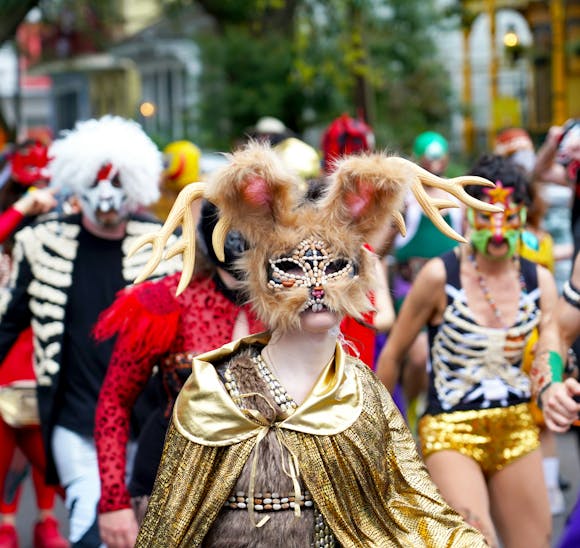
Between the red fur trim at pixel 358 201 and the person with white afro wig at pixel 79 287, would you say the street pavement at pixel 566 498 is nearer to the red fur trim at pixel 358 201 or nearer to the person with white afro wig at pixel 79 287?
the person with white afro wig at pixel 79 287

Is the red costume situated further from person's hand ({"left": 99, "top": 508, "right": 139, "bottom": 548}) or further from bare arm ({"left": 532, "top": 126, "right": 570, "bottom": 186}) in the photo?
bare arm ({"left": 532, "top": 126, "right": 570, "bottom": 186})

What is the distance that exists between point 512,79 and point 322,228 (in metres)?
27.8

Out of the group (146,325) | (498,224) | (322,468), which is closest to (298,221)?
(322,468)

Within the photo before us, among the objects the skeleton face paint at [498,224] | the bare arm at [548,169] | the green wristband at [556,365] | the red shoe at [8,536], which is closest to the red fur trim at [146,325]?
the green wristband at [556,365]

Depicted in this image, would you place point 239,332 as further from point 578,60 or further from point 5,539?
point 578,60

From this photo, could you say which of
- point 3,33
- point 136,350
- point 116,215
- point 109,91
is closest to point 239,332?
point 136,350

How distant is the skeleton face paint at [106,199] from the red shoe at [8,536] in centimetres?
245

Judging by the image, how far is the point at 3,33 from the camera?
16.8m

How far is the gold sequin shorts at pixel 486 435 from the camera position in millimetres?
5523

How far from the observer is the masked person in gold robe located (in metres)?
3.66

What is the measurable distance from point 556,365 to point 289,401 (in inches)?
57.6

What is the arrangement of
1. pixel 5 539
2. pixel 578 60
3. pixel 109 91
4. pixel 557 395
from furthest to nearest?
pixel 109 91 → pixel 578 60 → pixel 5 539 → pixel 557 395

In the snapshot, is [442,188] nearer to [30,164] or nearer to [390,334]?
[390,334]

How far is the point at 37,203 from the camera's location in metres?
6.74
